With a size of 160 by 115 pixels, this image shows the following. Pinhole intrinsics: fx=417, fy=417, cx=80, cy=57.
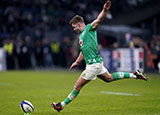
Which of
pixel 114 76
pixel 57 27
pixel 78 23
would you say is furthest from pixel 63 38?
pixel 78 23

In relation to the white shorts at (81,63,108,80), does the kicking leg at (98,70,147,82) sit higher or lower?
lower

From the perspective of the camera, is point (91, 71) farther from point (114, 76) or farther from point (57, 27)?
point (57, 27)

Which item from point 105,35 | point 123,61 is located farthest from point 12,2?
point 123,61

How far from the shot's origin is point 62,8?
1451 inches

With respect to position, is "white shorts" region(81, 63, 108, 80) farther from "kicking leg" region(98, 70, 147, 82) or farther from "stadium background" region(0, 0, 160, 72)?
"stadium background" region(0, 0, 160, 72)

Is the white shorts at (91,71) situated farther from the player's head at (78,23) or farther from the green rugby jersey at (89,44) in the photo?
the player's head at (78,23)

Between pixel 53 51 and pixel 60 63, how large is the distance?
119cm

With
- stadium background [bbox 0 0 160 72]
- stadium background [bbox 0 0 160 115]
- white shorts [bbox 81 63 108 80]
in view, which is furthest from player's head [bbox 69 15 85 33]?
stadium background [bbox 0 0 160 72]

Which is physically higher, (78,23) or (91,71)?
(78,23)

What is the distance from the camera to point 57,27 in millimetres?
36594

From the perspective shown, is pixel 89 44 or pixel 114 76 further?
pixel 114 76

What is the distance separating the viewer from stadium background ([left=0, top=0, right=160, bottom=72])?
30656 millimetres

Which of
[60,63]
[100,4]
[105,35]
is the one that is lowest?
[60,63]

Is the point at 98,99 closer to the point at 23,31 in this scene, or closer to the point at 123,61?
the point at 123,61
